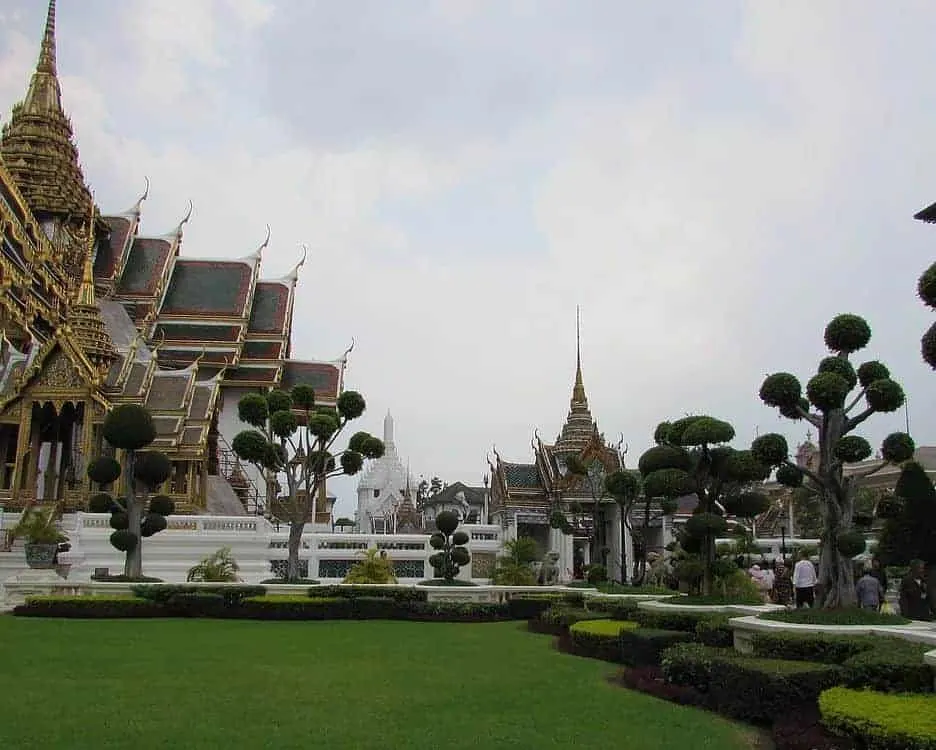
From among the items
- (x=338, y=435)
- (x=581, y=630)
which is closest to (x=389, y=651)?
(x=581, y=630)

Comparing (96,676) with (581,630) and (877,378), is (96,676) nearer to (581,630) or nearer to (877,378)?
(581,630)

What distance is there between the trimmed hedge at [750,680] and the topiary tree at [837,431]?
201cm

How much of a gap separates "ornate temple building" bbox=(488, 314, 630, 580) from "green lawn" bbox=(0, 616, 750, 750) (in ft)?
56.4

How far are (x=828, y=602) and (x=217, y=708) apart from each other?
635cm

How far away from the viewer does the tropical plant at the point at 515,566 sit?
22484 millimetres

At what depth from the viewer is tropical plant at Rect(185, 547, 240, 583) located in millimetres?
20875

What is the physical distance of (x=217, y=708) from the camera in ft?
26.6

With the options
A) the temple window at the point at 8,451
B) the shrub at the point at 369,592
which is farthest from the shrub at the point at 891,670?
the temple window at the point at 8,451

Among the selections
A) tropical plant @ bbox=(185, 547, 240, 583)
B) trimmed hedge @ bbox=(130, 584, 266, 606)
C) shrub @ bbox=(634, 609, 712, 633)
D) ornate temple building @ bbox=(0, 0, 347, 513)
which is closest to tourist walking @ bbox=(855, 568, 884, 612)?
shrub @ bbox=(634, 609, 712, 633)

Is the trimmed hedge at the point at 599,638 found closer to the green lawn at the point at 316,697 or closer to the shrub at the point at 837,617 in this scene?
the green lawn at the point at 316,697

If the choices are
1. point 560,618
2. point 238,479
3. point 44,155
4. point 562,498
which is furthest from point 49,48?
point 560,618

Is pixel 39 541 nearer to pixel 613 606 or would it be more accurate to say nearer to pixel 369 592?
pixel 369 592

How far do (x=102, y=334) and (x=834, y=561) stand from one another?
23.5m

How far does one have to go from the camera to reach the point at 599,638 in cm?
1228
